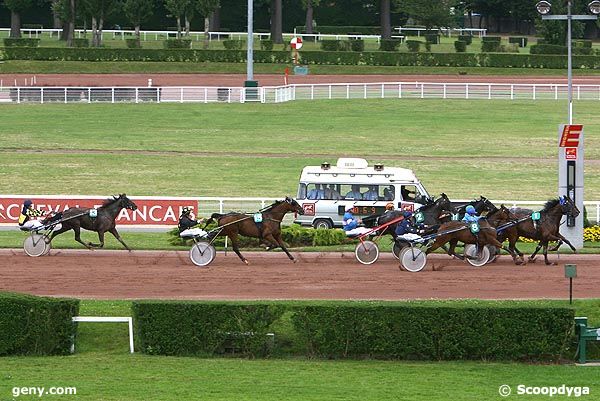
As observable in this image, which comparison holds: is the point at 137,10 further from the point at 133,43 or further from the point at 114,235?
the point at 114,235

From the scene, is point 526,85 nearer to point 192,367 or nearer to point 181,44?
point 181,44

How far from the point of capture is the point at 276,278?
2269 cm

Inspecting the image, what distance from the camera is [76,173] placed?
1553 inches

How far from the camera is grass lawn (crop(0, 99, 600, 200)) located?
1483 inches

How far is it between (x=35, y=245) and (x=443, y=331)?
431 inches

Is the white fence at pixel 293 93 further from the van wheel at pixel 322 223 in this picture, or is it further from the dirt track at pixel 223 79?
the van wheel at pixel 322 223

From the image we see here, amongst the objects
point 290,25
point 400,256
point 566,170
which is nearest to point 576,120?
point 566,170

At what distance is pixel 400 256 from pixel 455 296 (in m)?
2.84

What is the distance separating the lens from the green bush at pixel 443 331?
16484 mm

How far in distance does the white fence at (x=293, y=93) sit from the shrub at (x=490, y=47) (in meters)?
16.6

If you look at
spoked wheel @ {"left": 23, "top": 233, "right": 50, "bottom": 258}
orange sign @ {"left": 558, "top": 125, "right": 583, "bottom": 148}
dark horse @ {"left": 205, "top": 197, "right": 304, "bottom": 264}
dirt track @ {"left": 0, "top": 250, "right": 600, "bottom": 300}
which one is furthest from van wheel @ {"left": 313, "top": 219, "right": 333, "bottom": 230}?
spoked wheel @ {"left": 23, "top": 233, "right": 50, "bottom": 258}

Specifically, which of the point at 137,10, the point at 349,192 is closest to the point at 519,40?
the point at 137,10

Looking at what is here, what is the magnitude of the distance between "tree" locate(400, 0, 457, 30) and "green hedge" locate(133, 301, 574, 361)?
66.6 m

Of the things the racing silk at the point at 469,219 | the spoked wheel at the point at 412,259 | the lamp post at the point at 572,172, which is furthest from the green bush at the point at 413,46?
the spoked wheel at the point at 412,259
